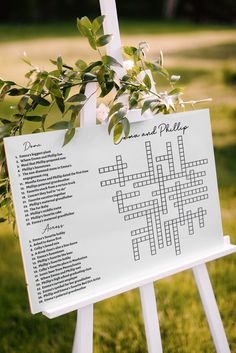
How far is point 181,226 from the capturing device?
1.97 m

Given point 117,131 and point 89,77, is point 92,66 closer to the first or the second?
point 89,77

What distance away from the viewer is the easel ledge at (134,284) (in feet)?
5.51

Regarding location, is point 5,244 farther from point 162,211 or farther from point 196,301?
point 162,211

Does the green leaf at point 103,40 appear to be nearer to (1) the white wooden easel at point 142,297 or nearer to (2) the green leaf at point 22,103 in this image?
(1) the white wooden easel at point 142,297

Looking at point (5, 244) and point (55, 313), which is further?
point (5, 244)

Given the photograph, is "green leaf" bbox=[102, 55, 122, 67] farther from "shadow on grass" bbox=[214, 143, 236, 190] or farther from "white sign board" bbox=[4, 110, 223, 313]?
"shadow on grass" bbox=[214, 143, 236, 190]

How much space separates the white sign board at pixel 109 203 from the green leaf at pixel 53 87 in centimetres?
13

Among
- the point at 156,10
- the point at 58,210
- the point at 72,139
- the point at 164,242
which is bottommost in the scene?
the point at 156,10

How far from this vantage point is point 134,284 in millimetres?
1833

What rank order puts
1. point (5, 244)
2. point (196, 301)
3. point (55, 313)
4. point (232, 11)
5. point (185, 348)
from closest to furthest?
point (55, 313), point (185, 348), point (196, 301), point (5, 244), point (232, 11)

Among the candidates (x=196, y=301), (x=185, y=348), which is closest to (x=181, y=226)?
(x=185, y=348)

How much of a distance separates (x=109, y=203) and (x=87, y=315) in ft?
0.97

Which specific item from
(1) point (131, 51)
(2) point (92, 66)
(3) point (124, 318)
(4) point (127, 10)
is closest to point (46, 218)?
(2) point (92, 66)

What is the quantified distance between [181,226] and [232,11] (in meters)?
17.7
